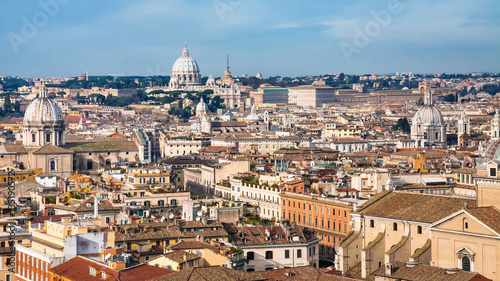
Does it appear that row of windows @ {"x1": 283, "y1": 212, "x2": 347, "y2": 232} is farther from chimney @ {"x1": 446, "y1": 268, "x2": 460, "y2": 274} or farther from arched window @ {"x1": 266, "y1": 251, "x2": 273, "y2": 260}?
chimney @ {"x1": 446, "y1": 268, "x2": 460, "y2": 274}

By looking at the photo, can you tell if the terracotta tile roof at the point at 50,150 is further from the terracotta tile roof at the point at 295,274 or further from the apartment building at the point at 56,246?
the terracotta tile roof at the point at 295,274

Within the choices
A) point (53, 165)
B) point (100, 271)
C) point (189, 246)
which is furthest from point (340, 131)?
point (100, 271)

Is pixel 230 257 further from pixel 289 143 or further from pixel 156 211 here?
pixel 289 143

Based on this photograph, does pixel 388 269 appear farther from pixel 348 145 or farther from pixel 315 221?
pixel 348 145

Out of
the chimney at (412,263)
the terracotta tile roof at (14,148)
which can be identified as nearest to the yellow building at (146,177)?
the terracotta tile roof at (14,148)

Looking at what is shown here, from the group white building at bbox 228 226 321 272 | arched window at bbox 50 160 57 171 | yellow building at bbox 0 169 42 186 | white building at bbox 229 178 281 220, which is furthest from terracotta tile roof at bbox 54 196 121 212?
arched window at bbox 50 160 57 171

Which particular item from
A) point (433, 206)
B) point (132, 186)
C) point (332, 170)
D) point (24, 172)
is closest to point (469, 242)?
point (433, 206)
